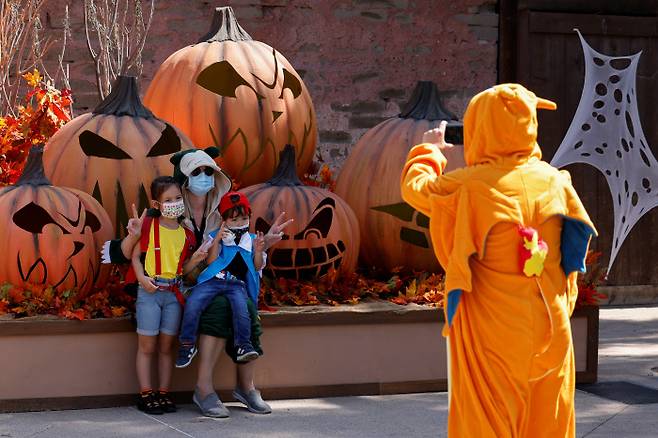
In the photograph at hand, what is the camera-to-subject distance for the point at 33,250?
21.3 feet

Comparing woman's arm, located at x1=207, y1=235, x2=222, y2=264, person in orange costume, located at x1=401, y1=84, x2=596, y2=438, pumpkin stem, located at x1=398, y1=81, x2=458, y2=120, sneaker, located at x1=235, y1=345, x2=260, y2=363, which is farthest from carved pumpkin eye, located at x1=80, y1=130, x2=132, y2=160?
person in orange costume, located at x1=401, y1=84, x2=596, y2=438

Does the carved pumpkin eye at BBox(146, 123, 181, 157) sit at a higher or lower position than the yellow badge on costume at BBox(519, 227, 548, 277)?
higher

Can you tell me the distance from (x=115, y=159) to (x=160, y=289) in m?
1.07

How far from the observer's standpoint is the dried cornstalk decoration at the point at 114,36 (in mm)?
8992

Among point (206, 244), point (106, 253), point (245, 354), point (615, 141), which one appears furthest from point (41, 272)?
point (615, 141)

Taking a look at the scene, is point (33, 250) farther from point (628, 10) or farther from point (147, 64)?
point (628, 10)

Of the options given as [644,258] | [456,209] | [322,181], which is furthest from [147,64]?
[456,209]

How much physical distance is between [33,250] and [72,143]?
87 cm

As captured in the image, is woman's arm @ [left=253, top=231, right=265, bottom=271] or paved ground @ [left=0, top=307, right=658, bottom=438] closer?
paved ground @ [left=0, top=307, right=658, bottom=438]

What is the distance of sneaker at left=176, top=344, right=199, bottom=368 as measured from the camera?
631 centimetres

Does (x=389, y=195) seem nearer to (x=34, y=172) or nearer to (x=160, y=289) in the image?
(x=160, y=289)

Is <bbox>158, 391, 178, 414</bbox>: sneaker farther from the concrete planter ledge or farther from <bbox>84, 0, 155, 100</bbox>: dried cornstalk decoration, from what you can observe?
<bbox>84, 0, 155, 100</bbox>: dried cornstalk decoration

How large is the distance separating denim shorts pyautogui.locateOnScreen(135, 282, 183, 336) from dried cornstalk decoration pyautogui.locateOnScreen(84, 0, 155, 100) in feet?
9.38

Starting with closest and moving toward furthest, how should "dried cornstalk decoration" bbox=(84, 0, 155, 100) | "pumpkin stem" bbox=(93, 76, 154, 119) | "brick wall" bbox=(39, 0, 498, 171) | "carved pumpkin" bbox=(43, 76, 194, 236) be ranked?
"carved pumpkin" bbox=(43, 76, 194, 236) → "pumpkin stem" bbox=(93, 76, 154, 119) → "dried cornstalk decoration" bbox=(84, 0, 155, 100) → "brick wall" bbox=(39, 0, 498, 171)
